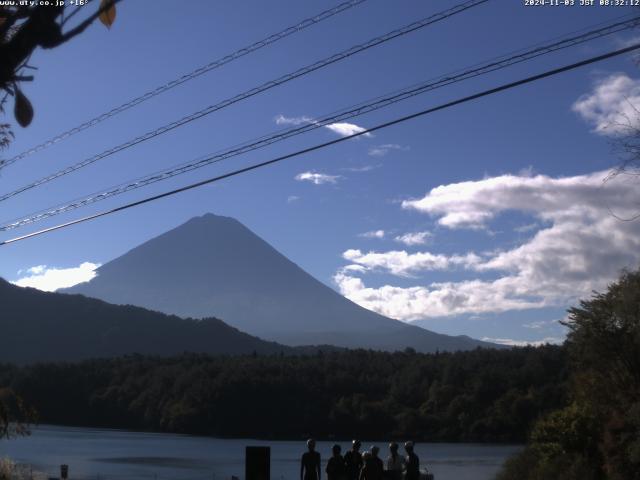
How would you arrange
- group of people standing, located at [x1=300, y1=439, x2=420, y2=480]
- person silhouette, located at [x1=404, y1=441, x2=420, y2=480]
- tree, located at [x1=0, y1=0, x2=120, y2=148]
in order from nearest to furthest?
tree, located at [x1=0, y1=0, x2=120, y2=148] → group of people standing, located at [x1=300, y1=439, x2=420, y2=480] → person silhouette, located at [x1=404, y1=441, x2=420, y2=480]

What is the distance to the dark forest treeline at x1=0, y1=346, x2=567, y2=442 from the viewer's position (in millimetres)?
56344

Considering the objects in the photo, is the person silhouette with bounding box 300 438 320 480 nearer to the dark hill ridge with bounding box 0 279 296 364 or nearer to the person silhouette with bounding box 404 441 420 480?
the person silhouette with bounding box 404 441 420 480

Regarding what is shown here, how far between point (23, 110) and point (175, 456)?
5374cm

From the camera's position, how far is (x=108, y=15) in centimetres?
362

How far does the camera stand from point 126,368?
8406cm

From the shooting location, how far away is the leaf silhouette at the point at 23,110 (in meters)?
3.70

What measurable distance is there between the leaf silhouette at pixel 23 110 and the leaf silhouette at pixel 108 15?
469 mm

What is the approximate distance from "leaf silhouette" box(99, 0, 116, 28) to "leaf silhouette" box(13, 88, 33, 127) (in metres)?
0.47

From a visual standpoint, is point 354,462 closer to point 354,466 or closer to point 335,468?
point 354,466

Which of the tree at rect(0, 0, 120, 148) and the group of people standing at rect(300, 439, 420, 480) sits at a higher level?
the tree at rect(0, 0, 120, 148)

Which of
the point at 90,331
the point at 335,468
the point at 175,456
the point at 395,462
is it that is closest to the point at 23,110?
the point at 335,468

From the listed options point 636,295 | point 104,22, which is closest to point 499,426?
point 636,295

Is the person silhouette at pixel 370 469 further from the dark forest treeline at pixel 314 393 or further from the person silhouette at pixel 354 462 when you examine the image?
the dark forest treeline at pixel 314 393

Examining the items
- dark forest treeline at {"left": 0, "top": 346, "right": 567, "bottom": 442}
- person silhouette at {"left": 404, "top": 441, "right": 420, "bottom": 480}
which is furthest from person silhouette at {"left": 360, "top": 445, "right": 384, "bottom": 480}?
dark forest treeline at {"left": 0, "top": 346, "right": 567, "bottom": 442}
